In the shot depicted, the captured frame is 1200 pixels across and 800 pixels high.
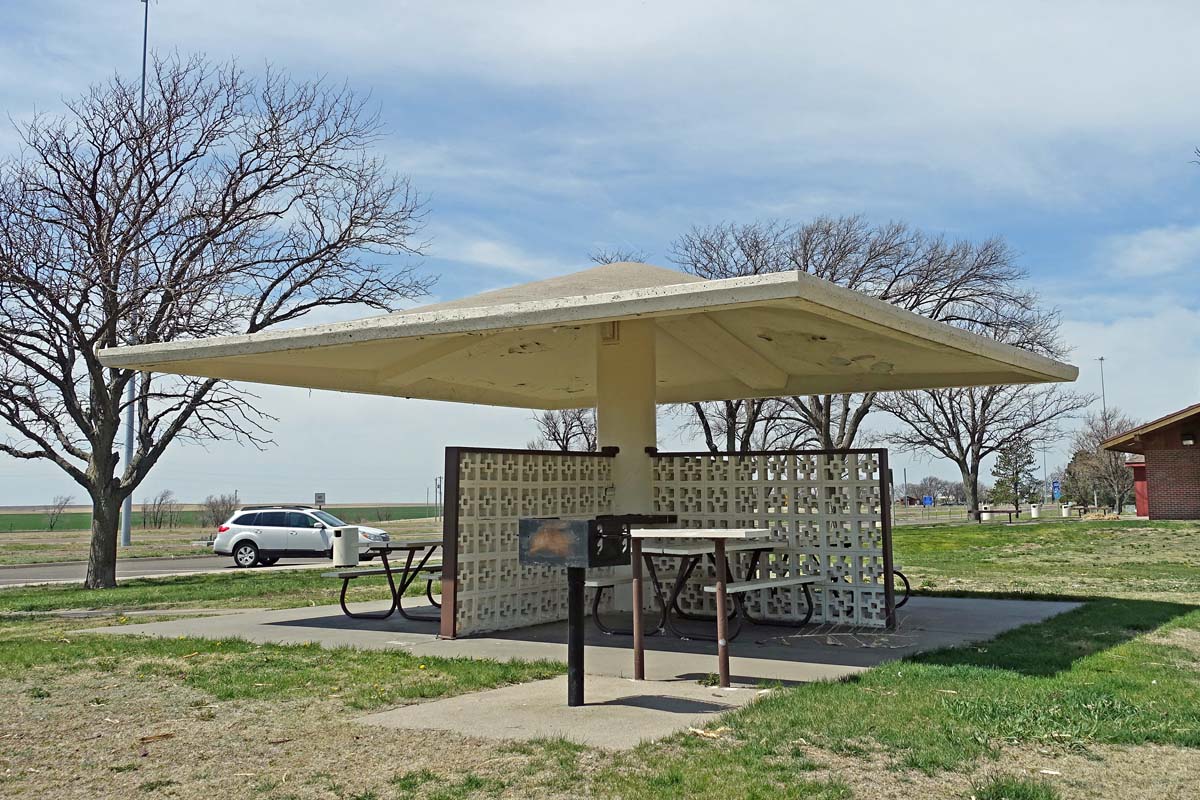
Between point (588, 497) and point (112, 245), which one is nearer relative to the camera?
point (588, 497)

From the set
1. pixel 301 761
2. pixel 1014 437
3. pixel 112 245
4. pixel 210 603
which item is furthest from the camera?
pixel 1014 437

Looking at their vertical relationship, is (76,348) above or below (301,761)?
above

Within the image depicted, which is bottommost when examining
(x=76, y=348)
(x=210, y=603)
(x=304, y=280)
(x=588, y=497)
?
(x=210, y=603)

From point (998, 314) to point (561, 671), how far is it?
94.8 feet

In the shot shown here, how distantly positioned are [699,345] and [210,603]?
26.2ft

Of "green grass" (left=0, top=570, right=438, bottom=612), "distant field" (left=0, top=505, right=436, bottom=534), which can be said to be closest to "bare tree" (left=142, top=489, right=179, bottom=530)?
"distant field" (left=0, top=505, right=436, bottom=534)

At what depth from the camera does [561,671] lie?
775cm

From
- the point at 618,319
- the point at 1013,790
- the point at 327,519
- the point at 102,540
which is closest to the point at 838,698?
the point at 1013,790

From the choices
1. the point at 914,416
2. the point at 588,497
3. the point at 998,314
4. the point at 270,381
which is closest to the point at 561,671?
the point at 588,497

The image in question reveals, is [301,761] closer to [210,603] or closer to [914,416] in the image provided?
[210,603]

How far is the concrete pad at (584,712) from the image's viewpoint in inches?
225

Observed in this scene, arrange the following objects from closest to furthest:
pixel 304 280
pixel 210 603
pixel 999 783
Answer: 1. pixel 999 783
2. pixel 210 603
3. pixel 304 280

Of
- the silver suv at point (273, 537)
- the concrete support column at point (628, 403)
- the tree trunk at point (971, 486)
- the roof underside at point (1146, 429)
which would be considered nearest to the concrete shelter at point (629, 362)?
the concrete support column at point (628, 403)

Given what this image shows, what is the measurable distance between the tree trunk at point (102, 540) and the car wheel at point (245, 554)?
29.7 ft
